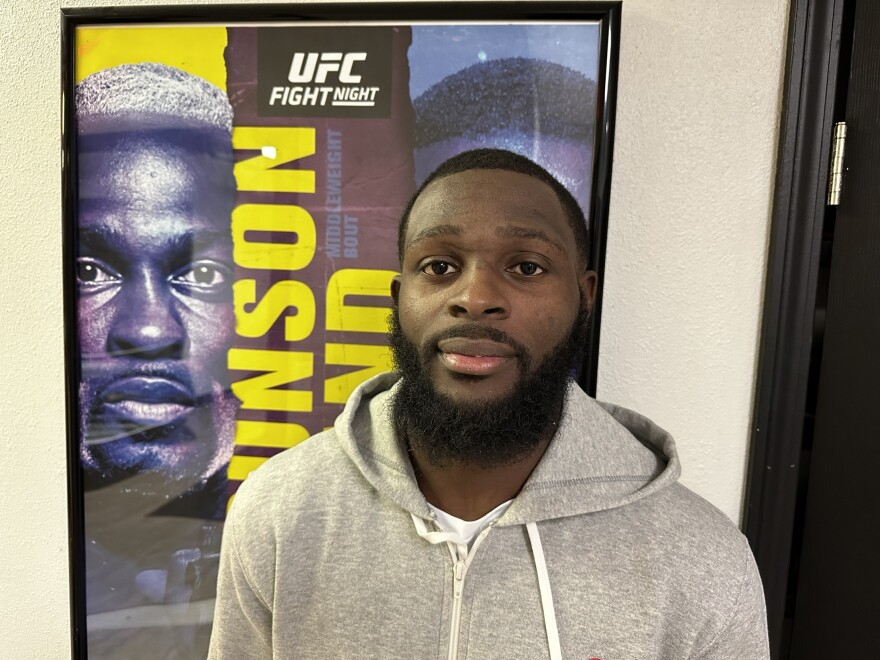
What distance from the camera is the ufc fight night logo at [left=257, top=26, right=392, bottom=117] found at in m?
0.81

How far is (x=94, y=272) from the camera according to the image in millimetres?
893

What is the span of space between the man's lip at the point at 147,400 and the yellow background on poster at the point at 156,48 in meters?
0.47

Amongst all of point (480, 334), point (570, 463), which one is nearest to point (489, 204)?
point (480, 334)

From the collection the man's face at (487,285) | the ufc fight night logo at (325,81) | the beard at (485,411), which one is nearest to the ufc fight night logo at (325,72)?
the ufc fight night logo at (325,81)

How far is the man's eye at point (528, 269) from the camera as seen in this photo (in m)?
0.64

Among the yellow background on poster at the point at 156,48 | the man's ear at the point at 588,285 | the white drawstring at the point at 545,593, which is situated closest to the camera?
the white drawstring at the point at 545,593

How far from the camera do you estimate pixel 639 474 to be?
0.66m

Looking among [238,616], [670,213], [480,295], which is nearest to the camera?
[480,295]

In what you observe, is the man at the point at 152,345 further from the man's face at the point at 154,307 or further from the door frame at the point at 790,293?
the door frame at the point at 790,293

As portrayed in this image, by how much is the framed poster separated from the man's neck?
0.20m

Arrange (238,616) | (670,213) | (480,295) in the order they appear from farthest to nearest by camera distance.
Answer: (670,213) < (238,616) < (480,295)

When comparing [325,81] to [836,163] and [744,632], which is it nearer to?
[836,163]

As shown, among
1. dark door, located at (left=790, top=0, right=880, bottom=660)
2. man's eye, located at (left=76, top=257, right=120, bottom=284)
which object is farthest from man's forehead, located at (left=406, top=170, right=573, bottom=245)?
man's eye, located at (left=76, top=257, right=120, bottom=284)

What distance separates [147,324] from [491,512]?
0.61m
